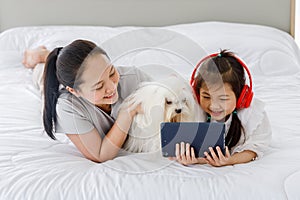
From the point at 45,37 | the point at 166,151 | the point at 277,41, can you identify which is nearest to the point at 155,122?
the point at 166,151

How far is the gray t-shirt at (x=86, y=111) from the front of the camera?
143 centimetres

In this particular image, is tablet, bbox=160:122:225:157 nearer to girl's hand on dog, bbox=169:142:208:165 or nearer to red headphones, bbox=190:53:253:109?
girl's hand on dog, bbox=169:142:208:165

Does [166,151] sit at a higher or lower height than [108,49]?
lower

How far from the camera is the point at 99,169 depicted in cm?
132

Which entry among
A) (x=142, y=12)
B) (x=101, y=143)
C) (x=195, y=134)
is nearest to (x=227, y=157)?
(x=195, y=134)

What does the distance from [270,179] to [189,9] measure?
1707 mm

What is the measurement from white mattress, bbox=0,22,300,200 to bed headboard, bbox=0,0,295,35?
1.62 ft

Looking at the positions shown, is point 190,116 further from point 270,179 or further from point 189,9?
point 189,9

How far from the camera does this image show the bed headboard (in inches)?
107

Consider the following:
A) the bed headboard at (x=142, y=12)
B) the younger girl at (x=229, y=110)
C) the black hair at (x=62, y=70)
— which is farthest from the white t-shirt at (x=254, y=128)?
the bed headboard at (x=142, y=12)

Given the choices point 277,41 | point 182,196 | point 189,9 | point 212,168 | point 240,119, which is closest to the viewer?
point 182,196

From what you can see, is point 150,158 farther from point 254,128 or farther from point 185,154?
point 254,128

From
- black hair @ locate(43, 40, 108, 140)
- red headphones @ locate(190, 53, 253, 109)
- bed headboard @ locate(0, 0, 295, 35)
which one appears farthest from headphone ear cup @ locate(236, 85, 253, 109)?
bed headboard @ locate(0, 0, 295, 35)

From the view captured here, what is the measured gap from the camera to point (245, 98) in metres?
1.40
